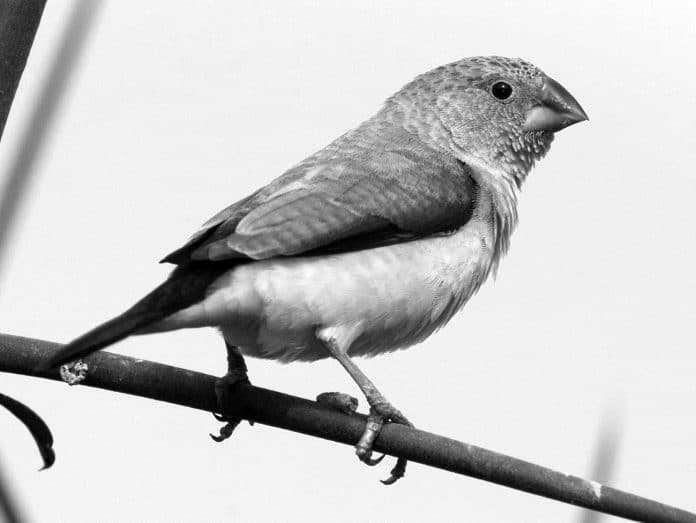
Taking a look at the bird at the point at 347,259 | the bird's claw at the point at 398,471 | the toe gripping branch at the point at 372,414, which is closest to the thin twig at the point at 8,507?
the bird at the point at 347,259

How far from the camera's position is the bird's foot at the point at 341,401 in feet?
9.97

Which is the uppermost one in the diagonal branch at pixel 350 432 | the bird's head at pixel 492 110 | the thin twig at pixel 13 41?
the thin twig at pixel 13 41

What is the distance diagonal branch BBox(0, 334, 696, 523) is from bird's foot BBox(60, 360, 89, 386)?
0.05ft

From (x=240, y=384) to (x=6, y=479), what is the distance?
182cm

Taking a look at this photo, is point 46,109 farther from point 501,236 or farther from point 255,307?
point 501,236

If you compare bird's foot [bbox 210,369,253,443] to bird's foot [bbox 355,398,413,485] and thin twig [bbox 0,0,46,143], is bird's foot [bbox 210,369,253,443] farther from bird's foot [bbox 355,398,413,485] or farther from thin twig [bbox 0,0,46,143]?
thin twig [bbox 0,0,46,143]

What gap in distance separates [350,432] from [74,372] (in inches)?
24.0

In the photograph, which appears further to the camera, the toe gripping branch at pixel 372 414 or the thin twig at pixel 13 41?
the toe gripping branch at pixel 372 414

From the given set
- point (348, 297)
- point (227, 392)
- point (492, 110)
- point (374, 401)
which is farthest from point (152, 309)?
point (492, 110)

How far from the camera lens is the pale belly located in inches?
127

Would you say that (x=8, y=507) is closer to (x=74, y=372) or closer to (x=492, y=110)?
(x=74, y=372)

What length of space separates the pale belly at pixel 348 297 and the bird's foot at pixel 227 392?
0.14 meters

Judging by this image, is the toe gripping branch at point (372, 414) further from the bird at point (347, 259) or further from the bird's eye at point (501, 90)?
the bird's eye at point (501, 90)

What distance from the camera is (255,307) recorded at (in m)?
3.23
